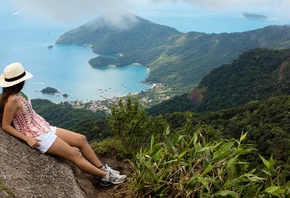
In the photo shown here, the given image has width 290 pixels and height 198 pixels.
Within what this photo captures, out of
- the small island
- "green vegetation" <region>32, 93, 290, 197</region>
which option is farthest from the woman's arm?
the small island

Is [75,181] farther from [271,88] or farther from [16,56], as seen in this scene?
[16,56]

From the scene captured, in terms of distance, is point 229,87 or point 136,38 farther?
point 136,38

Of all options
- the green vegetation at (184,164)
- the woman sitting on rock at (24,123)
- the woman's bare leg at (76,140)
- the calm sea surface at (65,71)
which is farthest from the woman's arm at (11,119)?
the calm sea surface at (65,71)

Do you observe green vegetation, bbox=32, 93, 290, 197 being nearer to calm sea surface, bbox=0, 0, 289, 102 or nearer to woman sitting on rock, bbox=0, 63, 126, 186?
woman sitting on rock, bbox=0, 63, 126, 186

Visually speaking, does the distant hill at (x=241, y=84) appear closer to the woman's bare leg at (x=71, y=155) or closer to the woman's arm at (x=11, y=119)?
the woman's bare leg at (x=71, y=155)

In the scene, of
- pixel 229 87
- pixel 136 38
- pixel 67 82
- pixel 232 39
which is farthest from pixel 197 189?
pixel 136 38

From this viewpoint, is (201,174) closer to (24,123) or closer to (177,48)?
(24,123)
